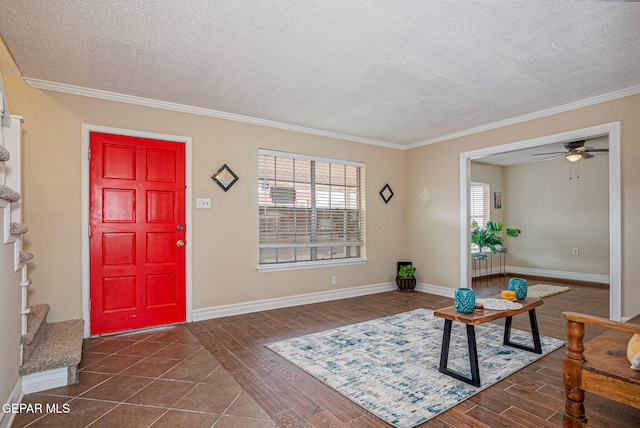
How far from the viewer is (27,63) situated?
2.95 meters

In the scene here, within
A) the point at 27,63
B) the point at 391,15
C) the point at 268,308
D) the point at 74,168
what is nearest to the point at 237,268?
the point at 268,308

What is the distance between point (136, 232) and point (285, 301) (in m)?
2.12

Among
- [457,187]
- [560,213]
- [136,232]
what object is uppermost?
[457,187]

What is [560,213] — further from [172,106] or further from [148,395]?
[148,395]

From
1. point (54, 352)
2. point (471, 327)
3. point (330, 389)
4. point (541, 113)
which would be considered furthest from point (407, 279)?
point (54, 352)

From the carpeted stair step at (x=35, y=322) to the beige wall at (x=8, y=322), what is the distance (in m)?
0.14

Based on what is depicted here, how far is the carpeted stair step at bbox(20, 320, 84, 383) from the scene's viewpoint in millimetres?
2406

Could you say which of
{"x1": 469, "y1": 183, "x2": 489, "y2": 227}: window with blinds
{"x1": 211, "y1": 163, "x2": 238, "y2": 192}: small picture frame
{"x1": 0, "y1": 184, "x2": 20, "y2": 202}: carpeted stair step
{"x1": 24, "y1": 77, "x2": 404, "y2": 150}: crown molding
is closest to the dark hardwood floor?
{"x1": 211, "y1": 163, "x2": 238, "y2": 192}: small picture frame

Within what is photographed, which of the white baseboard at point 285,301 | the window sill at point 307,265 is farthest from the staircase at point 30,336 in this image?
the window sill at point 307,265

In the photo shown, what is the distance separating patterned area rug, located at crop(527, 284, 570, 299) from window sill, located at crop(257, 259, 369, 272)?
9.26 feet

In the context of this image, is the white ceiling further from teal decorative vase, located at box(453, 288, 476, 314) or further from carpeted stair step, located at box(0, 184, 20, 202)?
teal decorative vase, located at box(453, 288, 476, 314)

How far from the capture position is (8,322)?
200cm

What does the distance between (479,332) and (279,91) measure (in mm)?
3306

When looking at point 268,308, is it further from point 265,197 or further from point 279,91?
point 279,91
